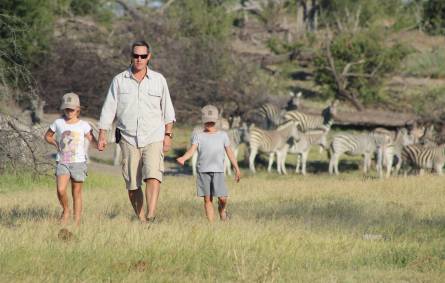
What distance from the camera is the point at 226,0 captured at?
69.2 metres

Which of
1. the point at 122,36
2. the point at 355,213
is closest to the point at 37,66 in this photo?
the point at 122,36

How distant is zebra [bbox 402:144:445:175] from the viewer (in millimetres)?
29922

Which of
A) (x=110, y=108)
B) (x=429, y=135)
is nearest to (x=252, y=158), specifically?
(x=429, y=135)

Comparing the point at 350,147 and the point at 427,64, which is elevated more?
the point at 427,64

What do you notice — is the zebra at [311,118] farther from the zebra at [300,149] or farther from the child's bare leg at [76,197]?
the child's bare leg at [76,197]

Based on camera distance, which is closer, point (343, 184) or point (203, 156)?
point (203, 156)

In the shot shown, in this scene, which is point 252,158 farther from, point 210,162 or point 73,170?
point 73,170

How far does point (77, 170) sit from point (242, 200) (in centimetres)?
640

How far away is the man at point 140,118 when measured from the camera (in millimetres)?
12625

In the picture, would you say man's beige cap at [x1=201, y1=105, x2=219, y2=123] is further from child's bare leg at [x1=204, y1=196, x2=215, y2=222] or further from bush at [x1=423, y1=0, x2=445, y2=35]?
bush at [x1=423, y1=0, x2=445, y2=35]

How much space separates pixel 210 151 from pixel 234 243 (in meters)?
2.68

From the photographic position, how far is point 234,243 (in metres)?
11.2

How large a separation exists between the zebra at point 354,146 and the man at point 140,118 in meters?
20.0

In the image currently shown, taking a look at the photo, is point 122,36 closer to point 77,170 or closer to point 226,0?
point 226,0
